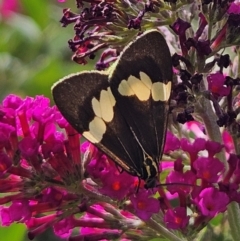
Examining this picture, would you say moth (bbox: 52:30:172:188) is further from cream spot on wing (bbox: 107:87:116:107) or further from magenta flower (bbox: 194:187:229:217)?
magenta flower (bbox: 194:187:229:217)

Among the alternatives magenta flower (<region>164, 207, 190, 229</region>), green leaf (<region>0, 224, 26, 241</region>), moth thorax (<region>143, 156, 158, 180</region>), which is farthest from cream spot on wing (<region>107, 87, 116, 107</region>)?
green leaf (<region>0, 224, 26, 241</region>)

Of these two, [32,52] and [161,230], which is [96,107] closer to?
[161,230]

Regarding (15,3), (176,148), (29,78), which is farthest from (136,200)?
(15,3)

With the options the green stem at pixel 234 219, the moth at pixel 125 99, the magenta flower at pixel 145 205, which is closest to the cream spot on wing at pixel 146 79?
the moth at pixel 125 99

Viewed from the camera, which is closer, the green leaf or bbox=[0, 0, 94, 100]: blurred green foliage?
the green leaf

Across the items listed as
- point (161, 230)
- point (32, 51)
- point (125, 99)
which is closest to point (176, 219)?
point (161, 230)

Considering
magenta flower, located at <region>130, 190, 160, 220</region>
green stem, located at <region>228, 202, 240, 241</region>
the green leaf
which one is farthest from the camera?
the green leaf

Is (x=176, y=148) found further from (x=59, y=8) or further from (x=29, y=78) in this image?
(x=59, y=8)

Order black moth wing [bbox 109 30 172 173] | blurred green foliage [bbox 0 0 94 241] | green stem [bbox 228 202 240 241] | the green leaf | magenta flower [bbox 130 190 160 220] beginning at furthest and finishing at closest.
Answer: blurred green foliage [bbox 0 0 94 241] → the green leaf → green stem [bbox 228 202 240 241] → magenta flower [bbox 130 190 160 220] → black moth wing [bbox 109 30 172 173]
